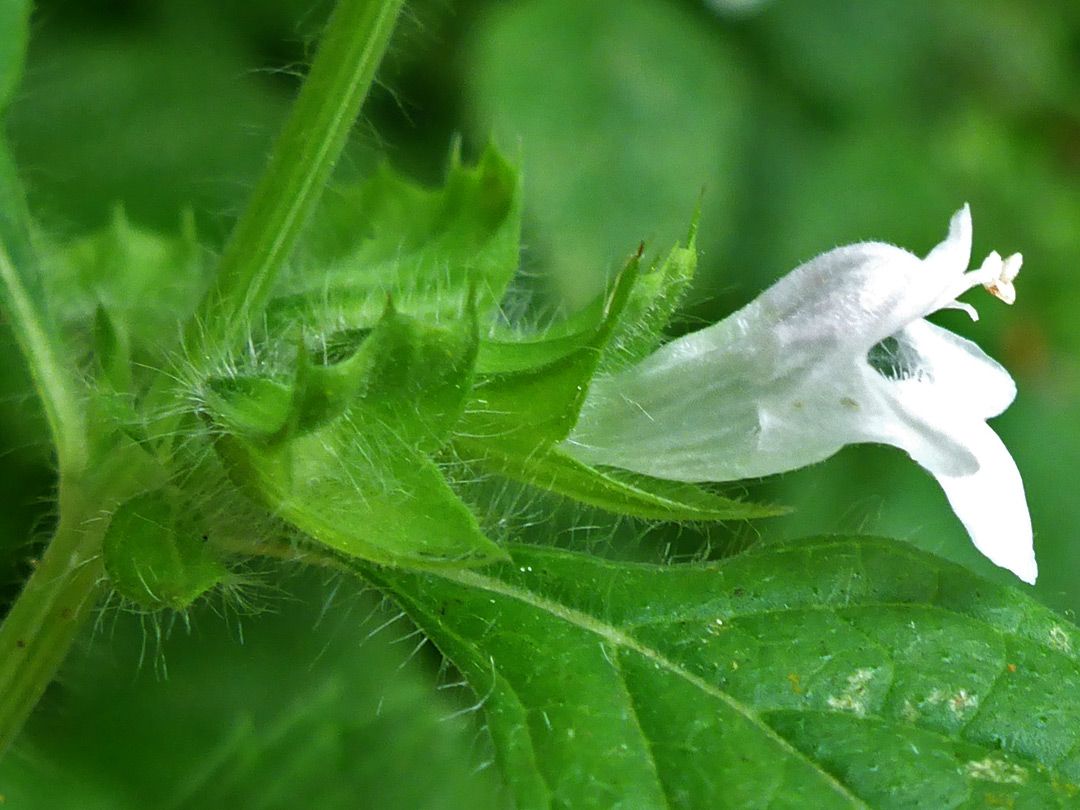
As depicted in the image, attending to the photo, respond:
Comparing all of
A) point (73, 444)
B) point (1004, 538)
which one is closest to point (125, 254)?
point (73, 444)

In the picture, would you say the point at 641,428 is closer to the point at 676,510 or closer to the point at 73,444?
the point at 676,510

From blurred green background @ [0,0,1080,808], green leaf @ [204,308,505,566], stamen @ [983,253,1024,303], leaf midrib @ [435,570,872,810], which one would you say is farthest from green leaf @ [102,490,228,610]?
stamen @ [983,253,1024,303]

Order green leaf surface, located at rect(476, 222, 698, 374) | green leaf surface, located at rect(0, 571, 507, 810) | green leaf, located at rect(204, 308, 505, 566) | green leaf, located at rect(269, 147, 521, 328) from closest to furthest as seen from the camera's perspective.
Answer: green leaf, located at rect(204, 308, 505, 566), green leaf surface, located at rect(476, 222, 698, 374), green leaf, located at rect(269, 147, 521, 328), green leaf surface, located at rect(0, 571, 507, 810)

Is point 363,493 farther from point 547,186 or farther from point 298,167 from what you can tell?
point 547,186

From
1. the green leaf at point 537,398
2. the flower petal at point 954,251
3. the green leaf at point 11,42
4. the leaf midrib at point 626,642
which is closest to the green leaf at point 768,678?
the leaf midrib at point 626,642

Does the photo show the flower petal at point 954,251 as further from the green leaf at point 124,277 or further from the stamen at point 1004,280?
the green leaf at point 124,277

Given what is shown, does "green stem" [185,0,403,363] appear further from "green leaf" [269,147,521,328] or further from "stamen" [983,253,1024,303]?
"stamen" [983,253,1024,303]

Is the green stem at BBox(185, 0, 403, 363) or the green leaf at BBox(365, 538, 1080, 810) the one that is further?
the green stem at BBox(185, 0, 403, 363)
